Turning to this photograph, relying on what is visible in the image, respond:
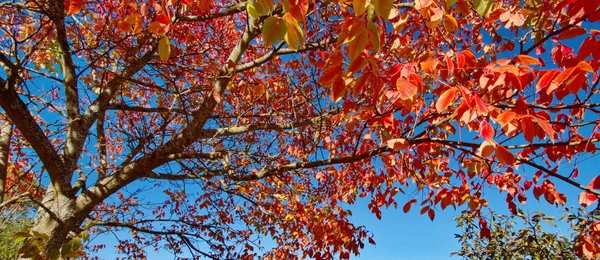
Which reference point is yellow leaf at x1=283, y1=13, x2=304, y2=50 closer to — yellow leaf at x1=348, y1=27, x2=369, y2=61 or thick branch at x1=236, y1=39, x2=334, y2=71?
yellow leaf at x1=348, y1=27, x2=369, y2=61

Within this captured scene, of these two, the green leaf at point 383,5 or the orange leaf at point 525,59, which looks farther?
the orange leaf at point 525,59

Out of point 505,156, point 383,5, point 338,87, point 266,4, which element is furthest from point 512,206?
point 266,4

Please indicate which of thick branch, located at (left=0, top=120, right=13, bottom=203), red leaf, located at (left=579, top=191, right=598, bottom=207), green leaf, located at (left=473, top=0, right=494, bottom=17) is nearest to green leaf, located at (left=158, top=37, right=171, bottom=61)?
green leaf, located at (left=473, top=0, right=494, bottom=17)

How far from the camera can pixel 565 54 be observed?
272 cm

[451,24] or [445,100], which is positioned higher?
[451,24]

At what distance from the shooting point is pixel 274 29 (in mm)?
1454

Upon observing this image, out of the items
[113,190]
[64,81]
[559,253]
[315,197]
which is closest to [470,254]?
[559,253]

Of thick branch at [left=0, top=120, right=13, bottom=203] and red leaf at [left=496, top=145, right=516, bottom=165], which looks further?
thick branch at [left=0, top=120, right=13, bottom=203]

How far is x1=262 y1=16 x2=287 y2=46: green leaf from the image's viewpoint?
1.44 meters

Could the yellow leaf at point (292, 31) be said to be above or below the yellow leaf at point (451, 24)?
below

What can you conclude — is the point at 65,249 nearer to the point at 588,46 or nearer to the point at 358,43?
the point at 358,43

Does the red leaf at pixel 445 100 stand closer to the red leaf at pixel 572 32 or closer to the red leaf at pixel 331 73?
the red leaf at pixel 331 73

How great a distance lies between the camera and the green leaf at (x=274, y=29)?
4.73 ft

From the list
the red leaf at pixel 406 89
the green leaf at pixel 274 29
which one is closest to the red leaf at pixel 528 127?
the red leaf at pixel 406 89
